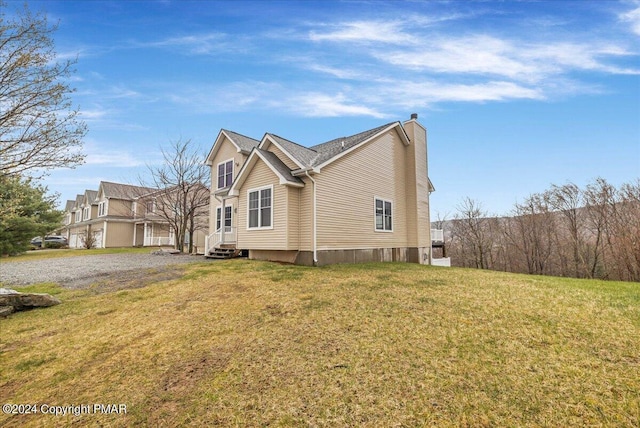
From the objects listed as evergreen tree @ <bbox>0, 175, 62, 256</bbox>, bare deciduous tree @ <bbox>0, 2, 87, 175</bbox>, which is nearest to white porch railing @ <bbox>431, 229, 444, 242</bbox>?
bare deciduous tree @ <bbox>0, 2, 87, 175</bbox>

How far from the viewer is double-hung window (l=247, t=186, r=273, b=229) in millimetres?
12039

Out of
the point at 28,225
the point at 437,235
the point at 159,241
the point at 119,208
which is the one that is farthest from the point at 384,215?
the point at 119,208

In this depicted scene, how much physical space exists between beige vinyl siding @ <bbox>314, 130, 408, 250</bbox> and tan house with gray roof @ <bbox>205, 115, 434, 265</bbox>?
0.04 metres

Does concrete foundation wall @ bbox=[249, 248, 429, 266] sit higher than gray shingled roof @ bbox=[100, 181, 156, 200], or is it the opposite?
gray shingled roof @ bbox=[100, 181, 156, 200]

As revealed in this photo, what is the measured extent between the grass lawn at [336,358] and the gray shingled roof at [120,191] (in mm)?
28362

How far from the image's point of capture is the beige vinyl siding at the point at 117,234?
29.4 metres

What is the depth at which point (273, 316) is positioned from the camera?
5.46 metres

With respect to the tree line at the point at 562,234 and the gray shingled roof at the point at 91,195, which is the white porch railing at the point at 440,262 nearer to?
the tree line at the point at 562,234

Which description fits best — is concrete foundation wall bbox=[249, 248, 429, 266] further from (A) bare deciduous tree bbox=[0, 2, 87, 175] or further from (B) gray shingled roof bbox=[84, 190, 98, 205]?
(B) gray shingled roof bbox=[84, 190, 98, 205]

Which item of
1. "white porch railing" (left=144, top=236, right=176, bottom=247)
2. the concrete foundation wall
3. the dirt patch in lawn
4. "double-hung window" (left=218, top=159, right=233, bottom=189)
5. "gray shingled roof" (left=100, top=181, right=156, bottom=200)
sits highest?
"gray shingled roof" (left=100, top=181, right=156, bottom=200)

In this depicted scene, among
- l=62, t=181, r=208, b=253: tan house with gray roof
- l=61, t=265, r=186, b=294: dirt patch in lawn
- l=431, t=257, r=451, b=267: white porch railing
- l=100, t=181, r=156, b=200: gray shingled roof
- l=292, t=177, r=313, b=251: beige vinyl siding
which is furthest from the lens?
l=100, t=181, r=156, b=200: gray shingled roof

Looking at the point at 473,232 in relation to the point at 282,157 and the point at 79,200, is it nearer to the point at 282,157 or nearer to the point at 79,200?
the point at 282,157

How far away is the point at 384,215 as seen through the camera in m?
14.3

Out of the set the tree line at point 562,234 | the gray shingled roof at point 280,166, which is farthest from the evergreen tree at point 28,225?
the tree line at point 562,234
